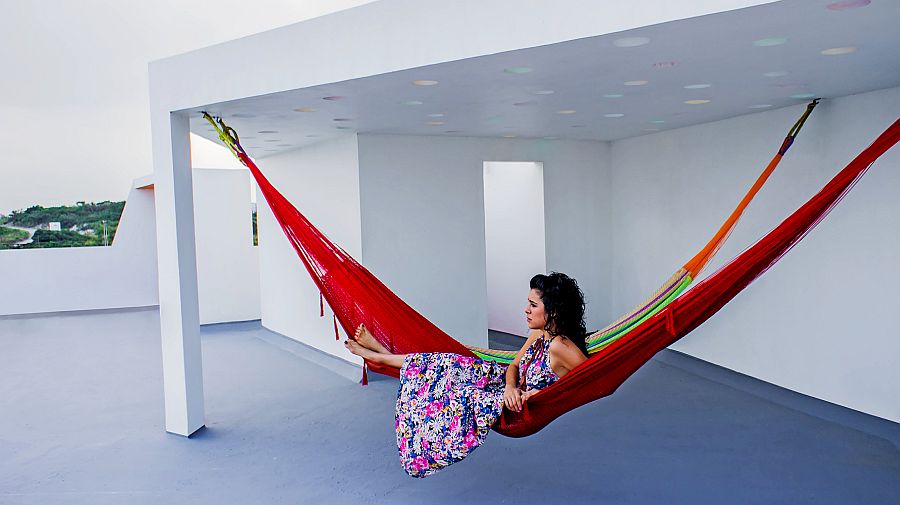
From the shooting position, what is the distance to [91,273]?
26.5 feet

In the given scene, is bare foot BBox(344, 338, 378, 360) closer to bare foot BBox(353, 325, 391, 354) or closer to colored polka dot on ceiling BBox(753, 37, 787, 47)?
bare foot BBox(353, 325, 391, 354)

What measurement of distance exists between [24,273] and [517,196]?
6.00m

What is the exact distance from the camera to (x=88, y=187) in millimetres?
13617

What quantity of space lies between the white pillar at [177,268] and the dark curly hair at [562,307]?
183cm

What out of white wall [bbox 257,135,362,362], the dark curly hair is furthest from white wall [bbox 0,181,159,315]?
the dark curly hair

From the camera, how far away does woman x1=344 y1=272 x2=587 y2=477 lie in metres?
2.30

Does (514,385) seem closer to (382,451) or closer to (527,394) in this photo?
(527,394)

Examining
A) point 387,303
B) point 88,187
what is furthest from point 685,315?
point 88,187

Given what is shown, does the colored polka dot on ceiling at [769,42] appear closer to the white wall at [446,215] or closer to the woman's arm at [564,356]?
the woman's arm at [564,356]

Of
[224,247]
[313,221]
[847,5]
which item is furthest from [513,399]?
[224,247]

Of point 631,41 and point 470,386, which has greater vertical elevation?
point 631,41

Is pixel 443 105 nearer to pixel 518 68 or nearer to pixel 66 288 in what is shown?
pixel 518 68

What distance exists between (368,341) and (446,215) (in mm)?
1925

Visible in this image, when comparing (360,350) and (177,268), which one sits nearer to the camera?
(360,350)
